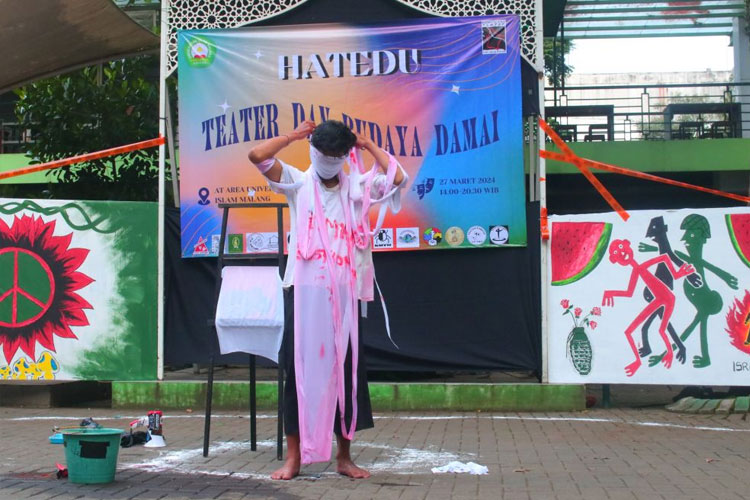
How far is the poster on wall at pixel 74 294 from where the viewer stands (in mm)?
9305

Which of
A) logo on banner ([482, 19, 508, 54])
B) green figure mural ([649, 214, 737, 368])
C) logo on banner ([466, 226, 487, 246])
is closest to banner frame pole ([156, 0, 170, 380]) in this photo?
logo on banner ([466, 226, 487, 246])

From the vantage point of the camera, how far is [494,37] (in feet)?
29.8

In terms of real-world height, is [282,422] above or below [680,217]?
below

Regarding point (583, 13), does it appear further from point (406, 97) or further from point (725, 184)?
point (406, 97)

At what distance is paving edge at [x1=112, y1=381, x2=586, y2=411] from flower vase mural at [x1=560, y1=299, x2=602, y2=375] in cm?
20

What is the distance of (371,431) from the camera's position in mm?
7910

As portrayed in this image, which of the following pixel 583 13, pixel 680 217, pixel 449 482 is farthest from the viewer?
pixel 583 13

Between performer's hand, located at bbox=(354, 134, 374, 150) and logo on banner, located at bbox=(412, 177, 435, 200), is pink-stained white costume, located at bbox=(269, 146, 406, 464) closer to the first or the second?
performer's hand, located at bbox=(354, 134, 374, 150)

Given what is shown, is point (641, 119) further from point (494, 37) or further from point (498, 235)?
point (498, 235)

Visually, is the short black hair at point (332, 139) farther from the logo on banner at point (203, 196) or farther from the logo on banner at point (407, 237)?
the logo on banner at point (203, 196)

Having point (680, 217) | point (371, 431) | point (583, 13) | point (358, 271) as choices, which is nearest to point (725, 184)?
point (583, 13)

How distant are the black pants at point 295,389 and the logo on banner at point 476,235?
3335 mm

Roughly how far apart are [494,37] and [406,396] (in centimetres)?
354

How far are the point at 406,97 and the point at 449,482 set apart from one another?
455 centimetres
